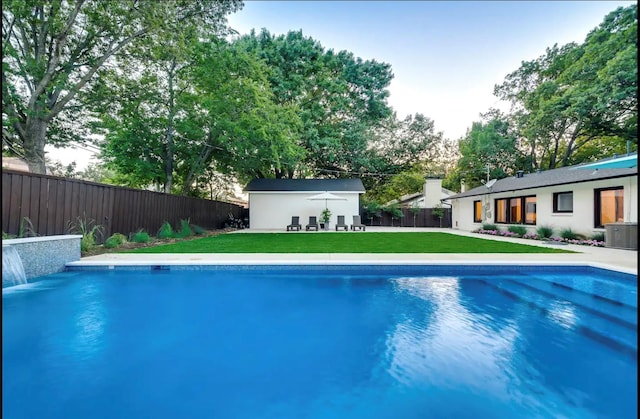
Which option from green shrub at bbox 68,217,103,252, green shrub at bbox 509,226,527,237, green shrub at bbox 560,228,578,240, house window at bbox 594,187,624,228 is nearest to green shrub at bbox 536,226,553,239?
green shrub at bbox 560,228,578,240

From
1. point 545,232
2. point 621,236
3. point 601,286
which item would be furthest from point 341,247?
point 545,232

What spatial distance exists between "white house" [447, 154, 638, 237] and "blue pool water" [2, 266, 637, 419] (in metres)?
3.79

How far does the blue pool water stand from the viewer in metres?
2.68

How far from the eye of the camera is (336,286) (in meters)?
5.92

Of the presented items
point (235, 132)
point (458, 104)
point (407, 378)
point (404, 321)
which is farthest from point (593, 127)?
point (407, 378)

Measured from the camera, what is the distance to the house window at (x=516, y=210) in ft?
45.7

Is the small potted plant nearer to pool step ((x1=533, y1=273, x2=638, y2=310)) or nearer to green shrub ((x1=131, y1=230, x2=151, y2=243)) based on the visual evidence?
green shrub ((x1=131, y1=230, x2=151, y2=243))

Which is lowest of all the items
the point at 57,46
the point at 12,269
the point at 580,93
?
the point at 12,269

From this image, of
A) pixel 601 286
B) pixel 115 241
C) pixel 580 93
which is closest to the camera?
pixel 601 286

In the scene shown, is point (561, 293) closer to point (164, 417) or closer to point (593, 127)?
point (164, 417)

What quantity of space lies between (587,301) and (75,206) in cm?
Result: 1100

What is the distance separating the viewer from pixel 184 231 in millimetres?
13156

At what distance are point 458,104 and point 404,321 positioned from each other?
17.1 metres

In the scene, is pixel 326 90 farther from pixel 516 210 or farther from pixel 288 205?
pixel 516 210
